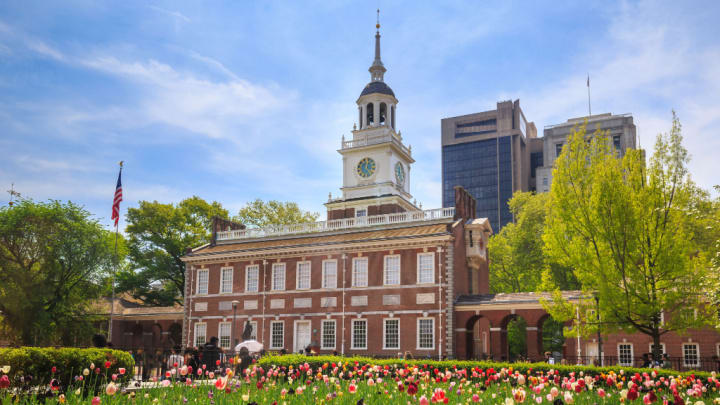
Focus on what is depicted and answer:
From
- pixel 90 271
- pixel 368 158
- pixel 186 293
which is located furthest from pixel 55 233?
pixel 368 158

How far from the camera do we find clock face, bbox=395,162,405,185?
53969 millimetres

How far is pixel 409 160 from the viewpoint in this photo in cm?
5575

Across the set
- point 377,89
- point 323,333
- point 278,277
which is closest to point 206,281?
point 278,277

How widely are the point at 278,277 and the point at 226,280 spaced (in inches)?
187

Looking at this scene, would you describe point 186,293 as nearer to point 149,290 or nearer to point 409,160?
point 149,290

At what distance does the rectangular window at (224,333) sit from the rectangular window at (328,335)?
786cm

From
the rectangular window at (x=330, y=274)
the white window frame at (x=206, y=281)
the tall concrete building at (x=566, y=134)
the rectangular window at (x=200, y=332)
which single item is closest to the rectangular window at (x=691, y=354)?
the rectangular window at (x=330, y=274)

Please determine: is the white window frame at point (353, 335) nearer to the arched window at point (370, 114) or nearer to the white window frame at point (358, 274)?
the white window frame at point (358, 274)

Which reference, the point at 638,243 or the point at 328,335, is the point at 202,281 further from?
the point at 638,243

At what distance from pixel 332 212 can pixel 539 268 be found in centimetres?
1796

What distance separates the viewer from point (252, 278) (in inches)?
1774

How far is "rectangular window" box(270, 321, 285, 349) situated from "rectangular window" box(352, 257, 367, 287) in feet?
20.6

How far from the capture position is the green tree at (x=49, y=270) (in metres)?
43.9

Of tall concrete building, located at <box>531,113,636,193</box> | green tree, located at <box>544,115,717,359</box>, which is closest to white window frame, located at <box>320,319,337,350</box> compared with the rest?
green tree, located at <box>544,115,717,359</box>
